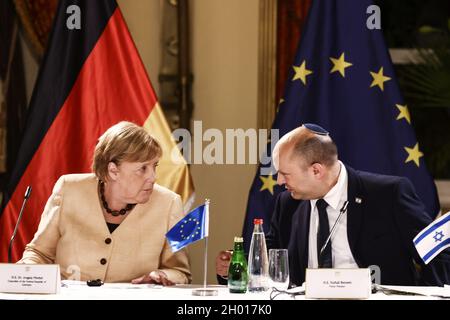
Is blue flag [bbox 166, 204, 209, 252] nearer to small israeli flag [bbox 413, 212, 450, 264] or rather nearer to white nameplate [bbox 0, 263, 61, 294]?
white nameplate [bbox 0, 263, 61, 294]

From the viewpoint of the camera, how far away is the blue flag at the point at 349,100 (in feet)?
14.0

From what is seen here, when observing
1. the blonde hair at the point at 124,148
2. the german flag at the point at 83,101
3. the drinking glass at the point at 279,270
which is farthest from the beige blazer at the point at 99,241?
the german flag at the point at 83,101

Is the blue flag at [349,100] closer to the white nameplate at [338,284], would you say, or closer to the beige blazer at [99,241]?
the beige blazer at [99,241]

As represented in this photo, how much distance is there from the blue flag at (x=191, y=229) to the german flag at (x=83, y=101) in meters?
1.15

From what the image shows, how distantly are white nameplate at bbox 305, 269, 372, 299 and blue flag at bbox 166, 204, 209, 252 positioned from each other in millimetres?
468

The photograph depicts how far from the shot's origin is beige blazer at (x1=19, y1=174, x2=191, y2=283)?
11.4 feet

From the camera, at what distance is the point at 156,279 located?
3240mm

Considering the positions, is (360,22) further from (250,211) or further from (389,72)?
(250,211)

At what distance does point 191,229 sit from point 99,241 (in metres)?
0.59

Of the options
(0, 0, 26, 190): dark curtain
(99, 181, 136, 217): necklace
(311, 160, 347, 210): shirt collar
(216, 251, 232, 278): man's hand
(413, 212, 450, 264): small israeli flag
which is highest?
(0, 0, 26, 190): dark curtain

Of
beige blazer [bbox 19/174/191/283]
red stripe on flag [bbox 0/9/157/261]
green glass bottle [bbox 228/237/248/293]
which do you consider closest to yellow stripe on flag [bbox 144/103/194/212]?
red stripe on flag [bbox 0/9/157/261]

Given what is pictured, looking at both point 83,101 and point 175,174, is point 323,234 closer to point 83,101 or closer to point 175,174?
point 175,174

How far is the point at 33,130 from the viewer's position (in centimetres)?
435
